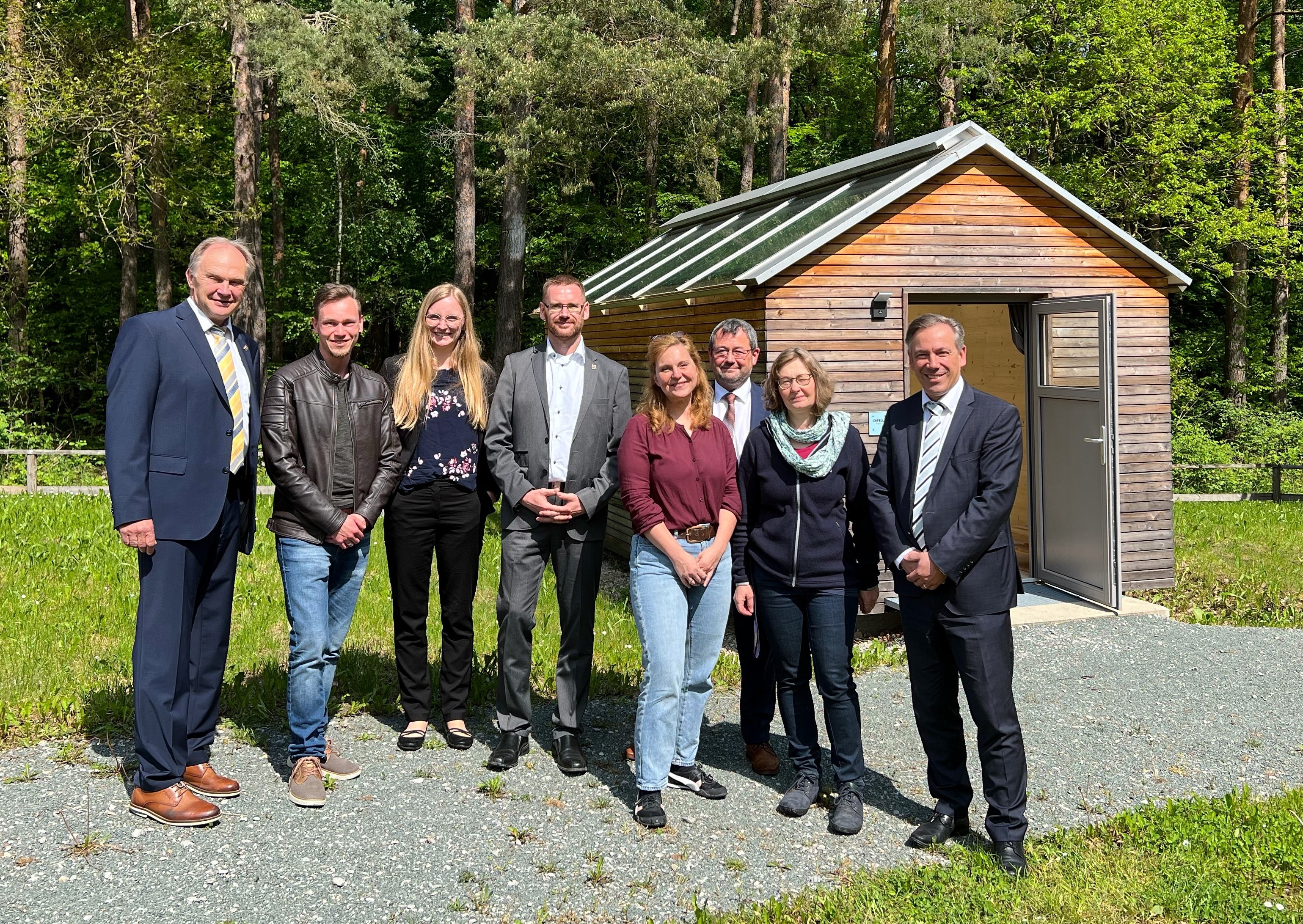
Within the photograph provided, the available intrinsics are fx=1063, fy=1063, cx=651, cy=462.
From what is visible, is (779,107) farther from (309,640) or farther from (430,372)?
(309,640)

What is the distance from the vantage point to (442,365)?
17.1 ft

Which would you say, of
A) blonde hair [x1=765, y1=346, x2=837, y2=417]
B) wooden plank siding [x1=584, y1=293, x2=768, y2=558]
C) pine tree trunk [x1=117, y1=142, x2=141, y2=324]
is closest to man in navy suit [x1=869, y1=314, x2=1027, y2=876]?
blonde hair [x1=765, y1=346, x2=837, y2=417]

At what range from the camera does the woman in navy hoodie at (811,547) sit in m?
4.53

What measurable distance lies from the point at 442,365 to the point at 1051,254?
6.14m

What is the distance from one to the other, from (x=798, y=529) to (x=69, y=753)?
372 centimetres

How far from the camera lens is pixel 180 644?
4.49 meters

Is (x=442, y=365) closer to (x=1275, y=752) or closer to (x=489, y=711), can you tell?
(x=489, y=711)

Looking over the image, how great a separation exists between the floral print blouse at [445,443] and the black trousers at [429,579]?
55 millimetres

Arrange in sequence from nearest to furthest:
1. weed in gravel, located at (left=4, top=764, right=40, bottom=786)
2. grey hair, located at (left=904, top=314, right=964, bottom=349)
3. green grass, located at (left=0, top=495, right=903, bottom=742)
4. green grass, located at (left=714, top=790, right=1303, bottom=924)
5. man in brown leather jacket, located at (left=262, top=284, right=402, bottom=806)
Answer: green grass, located at (left=714, top=790, right=1303, bottom=924) → grey hair, located at (left=904, top=314, right=964, bottom=349) → man in brown leather jacket, located at (left=262, top=284, right=402, bottom=806) → weed in gravel, located at (left=4, top=764, right=40, bottom=786) → green grass, located at (left=0, top=495, right=903, bottom=742)

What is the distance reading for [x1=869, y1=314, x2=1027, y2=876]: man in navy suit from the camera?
164 inches

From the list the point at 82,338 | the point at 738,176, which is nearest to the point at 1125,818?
the point at 738,176

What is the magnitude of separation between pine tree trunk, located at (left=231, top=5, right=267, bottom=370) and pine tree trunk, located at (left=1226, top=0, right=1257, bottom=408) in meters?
18.7

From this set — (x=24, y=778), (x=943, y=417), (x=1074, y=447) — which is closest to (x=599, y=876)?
(x=943, y=417)

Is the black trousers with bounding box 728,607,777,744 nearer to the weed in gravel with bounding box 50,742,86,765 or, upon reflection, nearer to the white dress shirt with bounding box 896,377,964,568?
the white dress shirt with bounding box 896,377,964,568
